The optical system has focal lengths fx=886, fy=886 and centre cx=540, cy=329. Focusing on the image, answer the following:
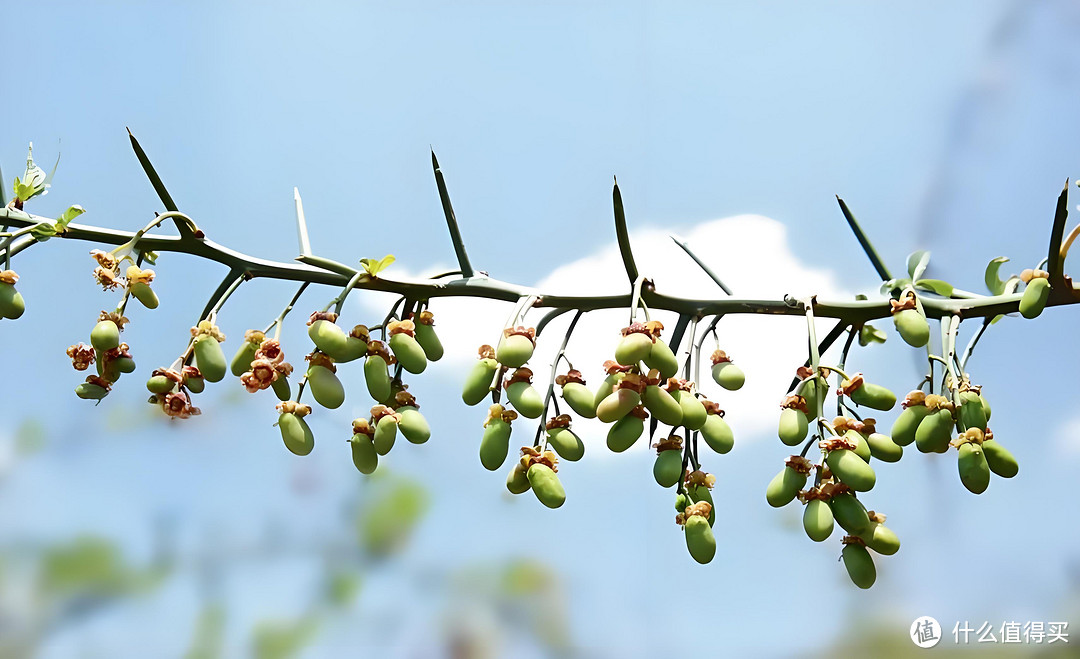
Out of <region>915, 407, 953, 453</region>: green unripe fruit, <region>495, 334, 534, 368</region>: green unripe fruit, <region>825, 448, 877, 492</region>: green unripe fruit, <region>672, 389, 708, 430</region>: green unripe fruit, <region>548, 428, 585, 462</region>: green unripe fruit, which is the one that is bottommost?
<region>548, 428, 585, 462</region>: green unripe fruit

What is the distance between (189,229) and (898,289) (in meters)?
0.40

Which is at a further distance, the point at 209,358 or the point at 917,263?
the point at 917,263

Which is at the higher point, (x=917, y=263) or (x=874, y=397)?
(x=917, y=263)

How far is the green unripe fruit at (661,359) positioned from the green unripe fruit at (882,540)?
0.43 ft

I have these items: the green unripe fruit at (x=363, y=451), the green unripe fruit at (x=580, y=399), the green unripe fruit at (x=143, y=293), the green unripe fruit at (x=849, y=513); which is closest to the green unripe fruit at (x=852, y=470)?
the green unripe fruit at (x=849, y=513)

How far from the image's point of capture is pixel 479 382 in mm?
414

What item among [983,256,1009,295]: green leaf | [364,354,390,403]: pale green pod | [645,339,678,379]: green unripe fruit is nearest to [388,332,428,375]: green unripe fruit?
[364,354,390,403]: pale green pod

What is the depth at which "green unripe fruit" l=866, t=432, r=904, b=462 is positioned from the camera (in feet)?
1.38

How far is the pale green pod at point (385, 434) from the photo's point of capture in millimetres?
410

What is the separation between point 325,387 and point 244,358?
48mm

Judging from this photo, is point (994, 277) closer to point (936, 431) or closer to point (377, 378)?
point (936, 431)

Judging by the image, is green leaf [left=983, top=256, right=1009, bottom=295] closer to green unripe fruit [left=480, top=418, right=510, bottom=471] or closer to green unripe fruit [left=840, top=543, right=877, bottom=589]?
green unripe fruit [left=840, top=543, right=877, bottom=589]

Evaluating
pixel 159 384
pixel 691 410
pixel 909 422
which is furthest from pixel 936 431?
pixel 159 384

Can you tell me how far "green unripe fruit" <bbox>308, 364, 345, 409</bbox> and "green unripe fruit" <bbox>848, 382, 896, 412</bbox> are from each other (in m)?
0.25
